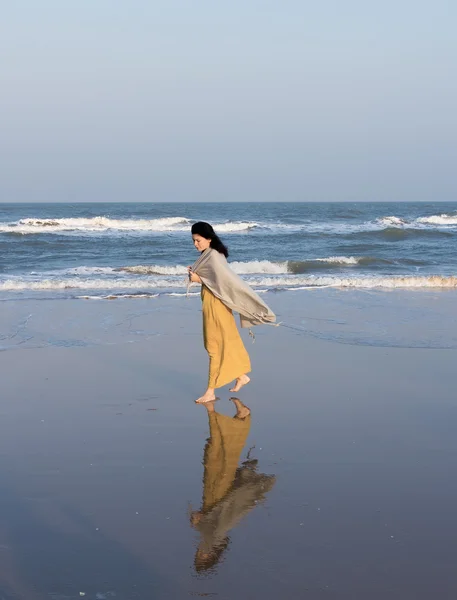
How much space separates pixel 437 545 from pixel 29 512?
1.99 metres

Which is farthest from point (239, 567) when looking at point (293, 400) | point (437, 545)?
point (293, 400)

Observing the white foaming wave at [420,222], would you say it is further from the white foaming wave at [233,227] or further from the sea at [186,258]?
the white foaming wave at [233,227]

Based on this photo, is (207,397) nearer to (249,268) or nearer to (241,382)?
(241,382)

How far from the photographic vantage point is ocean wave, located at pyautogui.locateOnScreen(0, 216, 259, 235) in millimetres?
35219

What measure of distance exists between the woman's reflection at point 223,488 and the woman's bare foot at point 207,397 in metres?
0.54

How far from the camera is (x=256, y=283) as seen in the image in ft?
53.4

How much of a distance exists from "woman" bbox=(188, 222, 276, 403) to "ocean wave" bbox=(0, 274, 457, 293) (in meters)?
8.07

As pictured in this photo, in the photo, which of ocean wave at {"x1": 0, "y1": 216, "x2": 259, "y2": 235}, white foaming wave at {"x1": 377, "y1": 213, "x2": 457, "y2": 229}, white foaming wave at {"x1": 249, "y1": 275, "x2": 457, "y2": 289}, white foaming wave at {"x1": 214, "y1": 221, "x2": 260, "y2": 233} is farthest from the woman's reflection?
white foaming wave at {"x1": 377, "y1": 213, "x2": 457, "y2": 229}

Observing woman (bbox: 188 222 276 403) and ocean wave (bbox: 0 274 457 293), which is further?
ocean wave (bbox: 0 274 457 293)

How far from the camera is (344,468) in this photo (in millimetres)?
4547

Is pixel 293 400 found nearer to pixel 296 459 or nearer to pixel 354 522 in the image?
pixel 296 459

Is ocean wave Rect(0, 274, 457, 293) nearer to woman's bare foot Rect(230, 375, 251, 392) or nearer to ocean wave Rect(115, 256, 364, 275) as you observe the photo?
ocean wave Rect(115, 256, 364, 275)

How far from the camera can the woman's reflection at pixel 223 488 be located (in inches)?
139

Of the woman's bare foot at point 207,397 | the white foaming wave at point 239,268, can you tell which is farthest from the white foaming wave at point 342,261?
the woman's bare foot at point 207,397
